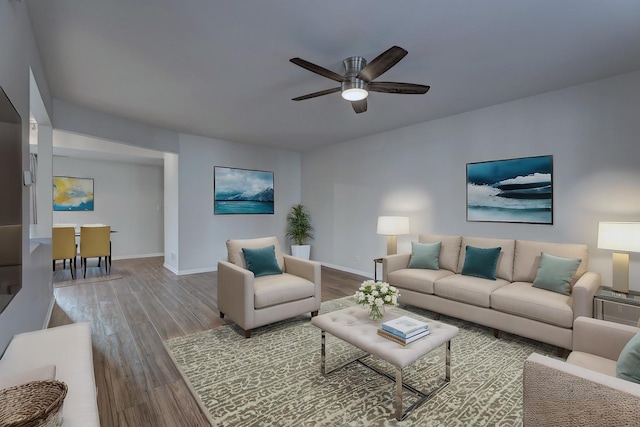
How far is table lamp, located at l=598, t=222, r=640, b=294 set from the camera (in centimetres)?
264

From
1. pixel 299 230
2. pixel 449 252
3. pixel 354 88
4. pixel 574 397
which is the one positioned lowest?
pixel 574 397

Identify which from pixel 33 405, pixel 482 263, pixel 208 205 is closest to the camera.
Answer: pixel 33 405

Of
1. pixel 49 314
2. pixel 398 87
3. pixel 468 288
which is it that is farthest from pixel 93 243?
pixel 468 288

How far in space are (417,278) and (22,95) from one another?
392cm

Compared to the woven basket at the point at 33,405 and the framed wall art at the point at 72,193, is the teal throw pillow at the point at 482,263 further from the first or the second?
the framed wall art at the point at 72,193

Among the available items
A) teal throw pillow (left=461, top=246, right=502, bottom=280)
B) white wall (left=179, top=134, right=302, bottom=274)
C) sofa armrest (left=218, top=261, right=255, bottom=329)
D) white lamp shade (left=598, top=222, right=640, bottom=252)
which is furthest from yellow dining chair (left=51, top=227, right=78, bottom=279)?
white lamp shade (left=598, top=222, right=640, bottom=252)

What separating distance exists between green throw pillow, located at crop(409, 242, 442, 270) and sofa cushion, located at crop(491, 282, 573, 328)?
35.0 inches

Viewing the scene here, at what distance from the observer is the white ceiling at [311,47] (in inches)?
83.1

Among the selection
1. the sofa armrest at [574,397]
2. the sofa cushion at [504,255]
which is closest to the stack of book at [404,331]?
the sofa armrest at [574,397]

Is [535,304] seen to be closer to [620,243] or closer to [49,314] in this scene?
[620,243]

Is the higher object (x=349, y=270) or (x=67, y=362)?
(x=67, y=362)

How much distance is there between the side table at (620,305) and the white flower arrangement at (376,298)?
6.12ft

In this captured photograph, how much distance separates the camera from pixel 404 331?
6.54 ft

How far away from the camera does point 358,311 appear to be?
2.58m
